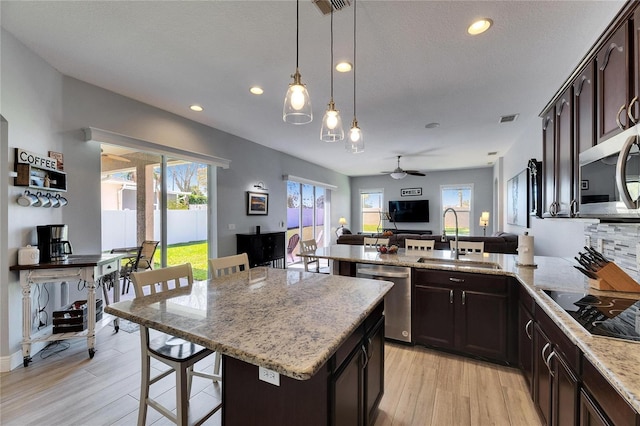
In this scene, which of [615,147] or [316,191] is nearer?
[615,147]

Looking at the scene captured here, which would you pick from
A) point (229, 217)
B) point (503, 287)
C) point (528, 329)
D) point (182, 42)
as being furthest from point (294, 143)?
point (528, 329)

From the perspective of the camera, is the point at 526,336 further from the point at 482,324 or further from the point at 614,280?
the point at 614,280

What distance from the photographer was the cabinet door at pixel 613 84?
50.3 inches

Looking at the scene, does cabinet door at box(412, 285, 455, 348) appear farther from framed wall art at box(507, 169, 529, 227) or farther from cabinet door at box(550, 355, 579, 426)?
framed wall art at box(507, 169, 529, 227)

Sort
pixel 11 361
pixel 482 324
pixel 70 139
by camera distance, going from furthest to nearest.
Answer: pixel 70 139 → pixel 482 324 → pixel 11 361

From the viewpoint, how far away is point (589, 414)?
3.43ft

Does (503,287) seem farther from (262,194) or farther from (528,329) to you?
(262,194)

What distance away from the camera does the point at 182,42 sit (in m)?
2.31

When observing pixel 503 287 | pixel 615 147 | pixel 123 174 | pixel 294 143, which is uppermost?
pixel 294 143

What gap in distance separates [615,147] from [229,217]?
476 cm

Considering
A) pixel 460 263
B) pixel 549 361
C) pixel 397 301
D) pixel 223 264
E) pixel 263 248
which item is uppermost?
pixel 223 264

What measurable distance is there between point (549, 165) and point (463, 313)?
57.5 inches

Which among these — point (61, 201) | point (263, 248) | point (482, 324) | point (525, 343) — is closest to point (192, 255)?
point (263, 248)

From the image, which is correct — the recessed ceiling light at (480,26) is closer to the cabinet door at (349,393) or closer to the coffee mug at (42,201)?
the cabinet door at (349,393)
